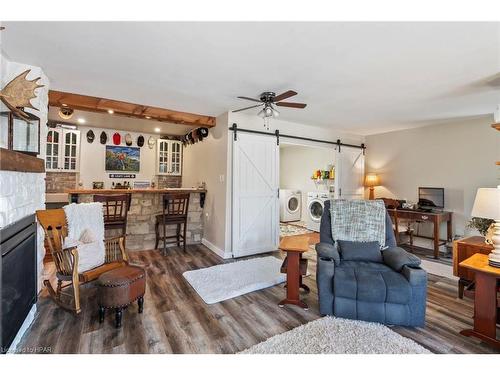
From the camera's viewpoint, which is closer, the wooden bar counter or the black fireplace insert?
the black fireplace insert

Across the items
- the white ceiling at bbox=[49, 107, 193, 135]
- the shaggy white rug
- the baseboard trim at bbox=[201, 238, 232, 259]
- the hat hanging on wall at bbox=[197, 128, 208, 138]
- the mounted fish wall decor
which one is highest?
the white ceiling at bbox=[49, 107, 193, 135]

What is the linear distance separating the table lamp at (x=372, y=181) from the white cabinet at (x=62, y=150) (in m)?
6.92

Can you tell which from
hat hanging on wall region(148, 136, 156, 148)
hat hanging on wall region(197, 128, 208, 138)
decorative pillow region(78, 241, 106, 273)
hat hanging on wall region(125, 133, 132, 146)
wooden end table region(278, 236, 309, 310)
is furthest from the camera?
hat hanging on wall region(148, 136, 156, 148)

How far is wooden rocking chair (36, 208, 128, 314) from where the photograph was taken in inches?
86.9

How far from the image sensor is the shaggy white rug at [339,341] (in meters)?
1.78

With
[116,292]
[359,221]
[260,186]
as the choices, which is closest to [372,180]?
[260,186]

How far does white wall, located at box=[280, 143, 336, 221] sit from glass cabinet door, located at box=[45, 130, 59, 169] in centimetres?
579

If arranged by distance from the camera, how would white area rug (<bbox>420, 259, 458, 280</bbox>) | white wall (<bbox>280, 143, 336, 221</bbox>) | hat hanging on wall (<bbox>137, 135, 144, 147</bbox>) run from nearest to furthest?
white area rug (<bbox>420, 259, 458, 280</bbox>), hat hanging on wall (<bbox>137, 135, 144, 147</bbox>), white wall (<bbox>280, 143, 336, 221</bbox>)

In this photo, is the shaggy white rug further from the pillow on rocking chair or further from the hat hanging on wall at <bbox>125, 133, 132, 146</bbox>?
the hat hanging on wall at <bbox>125, 133, 132, 146</bbox>

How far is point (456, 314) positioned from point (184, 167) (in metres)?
6.01

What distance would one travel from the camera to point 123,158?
6246 mm

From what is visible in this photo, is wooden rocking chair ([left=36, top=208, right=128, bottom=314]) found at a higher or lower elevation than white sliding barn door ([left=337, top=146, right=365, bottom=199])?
lower

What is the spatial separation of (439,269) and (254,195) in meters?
3.08

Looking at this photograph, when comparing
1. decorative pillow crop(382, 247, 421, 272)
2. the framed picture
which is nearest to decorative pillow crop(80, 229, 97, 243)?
decorative pillow crop(382, 247, 421, 272)
